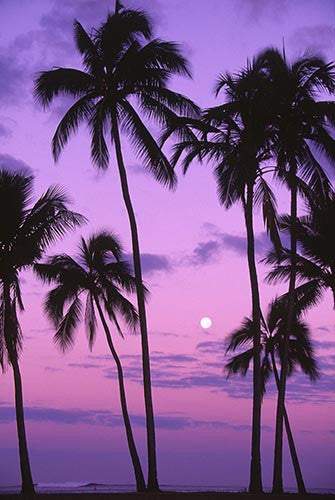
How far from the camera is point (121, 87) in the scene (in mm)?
28953

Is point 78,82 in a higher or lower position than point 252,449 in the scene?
higher

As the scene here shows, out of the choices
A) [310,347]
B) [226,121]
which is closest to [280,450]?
[226,121]

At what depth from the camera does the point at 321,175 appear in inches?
1142

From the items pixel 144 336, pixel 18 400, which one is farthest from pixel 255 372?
pixel 18 400

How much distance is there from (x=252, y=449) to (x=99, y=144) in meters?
12.0

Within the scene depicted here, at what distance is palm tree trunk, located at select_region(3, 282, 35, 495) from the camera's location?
26.6 metres

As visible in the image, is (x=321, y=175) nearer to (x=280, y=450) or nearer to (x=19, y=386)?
(x=280, y=450)

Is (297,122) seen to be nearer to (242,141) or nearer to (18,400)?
(242,141)

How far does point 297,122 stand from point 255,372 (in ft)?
29.9

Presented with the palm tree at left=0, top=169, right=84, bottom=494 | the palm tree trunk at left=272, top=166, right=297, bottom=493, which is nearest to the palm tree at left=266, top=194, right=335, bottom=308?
the palm tree trunk at left=272, top=166, right=297, bottom=493

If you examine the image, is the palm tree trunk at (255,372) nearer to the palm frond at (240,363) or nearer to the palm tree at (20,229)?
the palm tree at (20,229)

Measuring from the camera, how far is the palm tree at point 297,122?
2827 centimetres

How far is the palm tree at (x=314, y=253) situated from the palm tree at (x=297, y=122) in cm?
163

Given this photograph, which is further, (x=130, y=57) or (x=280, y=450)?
(x=130, y=57)
